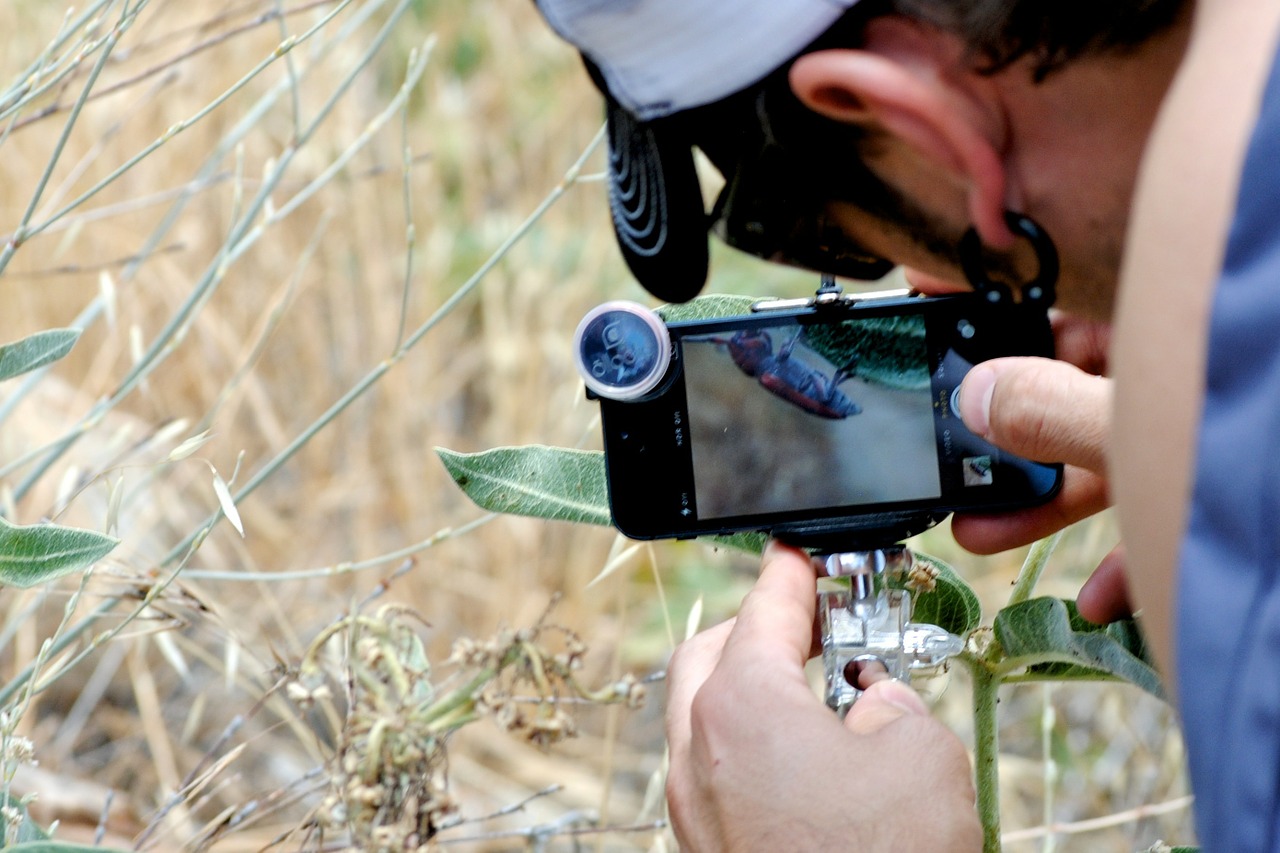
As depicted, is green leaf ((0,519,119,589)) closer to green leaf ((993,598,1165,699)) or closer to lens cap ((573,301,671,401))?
lens cap ((573,301,671,401))

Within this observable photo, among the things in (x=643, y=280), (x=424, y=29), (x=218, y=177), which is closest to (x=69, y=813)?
(x=218, y=177)

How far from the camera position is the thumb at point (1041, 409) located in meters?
0.49

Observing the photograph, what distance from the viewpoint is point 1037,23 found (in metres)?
0.38

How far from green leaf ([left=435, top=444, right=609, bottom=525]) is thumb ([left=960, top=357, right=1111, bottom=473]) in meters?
0.17

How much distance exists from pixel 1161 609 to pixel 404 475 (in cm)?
126

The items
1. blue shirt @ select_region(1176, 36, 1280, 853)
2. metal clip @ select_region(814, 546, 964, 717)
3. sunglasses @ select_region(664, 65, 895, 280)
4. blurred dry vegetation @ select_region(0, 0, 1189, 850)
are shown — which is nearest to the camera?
blue shirt @ select_region(1176, 36, 1280, 853)

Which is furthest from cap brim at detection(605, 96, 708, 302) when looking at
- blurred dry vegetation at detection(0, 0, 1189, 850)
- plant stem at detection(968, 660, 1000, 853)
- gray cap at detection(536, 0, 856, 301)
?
blurred dry vegetation at detection(0, 0, 1189, 850)

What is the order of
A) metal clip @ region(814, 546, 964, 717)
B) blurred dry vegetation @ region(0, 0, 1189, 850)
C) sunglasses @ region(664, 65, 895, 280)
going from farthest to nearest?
1. blurred dry vegetation @ region(0, 0, 1189, 850)
2. metal clip @ region(814, 546, 964, 717)
3. sunglasses @ region(664, 65, 895, 280)

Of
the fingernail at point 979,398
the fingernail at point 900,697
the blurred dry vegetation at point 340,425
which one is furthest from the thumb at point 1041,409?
the blurred dry vegetation at point 340,425

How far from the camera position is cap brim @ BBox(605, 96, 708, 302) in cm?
45

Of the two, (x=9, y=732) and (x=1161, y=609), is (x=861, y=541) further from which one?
(x=9, y=732)

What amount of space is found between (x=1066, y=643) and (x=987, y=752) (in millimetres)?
74

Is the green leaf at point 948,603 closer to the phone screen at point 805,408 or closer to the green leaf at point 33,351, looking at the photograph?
the phone screen at point 805,408

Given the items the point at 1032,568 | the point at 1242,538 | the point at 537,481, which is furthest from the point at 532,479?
the point at 1242,538
